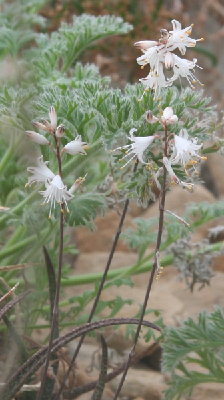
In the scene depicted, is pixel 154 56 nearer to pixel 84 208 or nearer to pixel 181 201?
pixel 84 208

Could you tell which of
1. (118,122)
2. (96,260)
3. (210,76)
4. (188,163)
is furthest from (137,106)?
(210,76)

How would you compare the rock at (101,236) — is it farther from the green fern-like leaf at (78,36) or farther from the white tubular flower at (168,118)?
the white tubular flower at (168,118)

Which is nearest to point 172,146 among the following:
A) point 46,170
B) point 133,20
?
point 46,170

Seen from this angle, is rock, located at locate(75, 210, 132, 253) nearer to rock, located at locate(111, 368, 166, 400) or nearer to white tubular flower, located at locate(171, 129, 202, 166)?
rock, located at locate(111, 368, 166, 400)

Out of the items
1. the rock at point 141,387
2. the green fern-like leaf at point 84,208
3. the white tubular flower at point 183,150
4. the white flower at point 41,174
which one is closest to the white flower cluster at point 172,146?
the white tubular flower at point 183,150

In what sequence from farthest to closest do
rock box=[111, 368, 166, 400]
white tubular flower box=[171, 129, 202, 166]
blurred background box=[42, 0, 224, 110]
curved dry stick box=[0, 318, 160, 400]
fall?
blurred background box=[42, 0, 224, 110]
rock box=[111, 368, 166, 400]
curved dry stick box=[0, 318, 160, 400]
white tubular flower box=[171, 129, 202, 166]

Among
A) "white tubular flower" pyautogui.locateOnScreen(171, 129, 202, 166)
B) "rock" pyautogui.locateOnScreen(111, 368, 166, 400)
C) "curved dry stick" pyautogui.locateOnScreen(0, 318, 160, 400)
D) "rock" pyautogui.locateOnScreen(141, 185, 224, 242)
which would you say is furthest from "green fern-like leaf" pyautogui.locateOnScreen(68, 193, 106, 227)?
"rock" pyautogui.locateOnScreen(141, 185, 224, 242)
